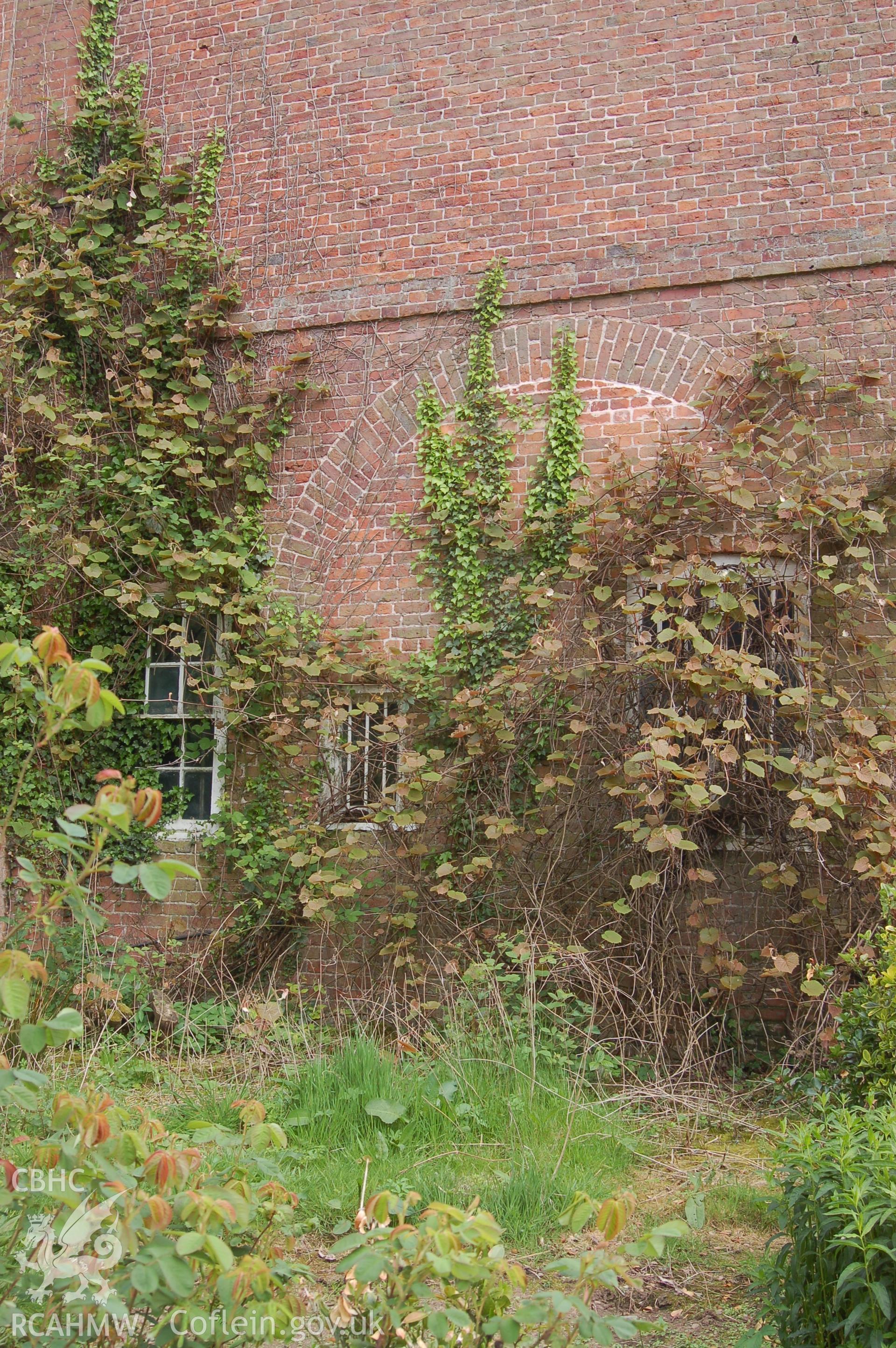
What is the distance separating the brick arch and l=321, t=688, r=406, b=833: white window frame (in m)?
0.62

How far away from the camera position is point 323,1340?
115 inches

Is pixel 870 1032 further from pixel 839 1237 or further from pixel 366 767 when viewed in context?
pixel 366 767

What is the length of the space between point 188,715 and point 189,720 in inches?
10.9

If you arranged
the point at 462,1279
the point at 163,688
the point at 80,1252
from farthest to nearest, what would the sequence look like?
1. the point at 163,688
2. the point at 80,1252
3. the point at 462,1279

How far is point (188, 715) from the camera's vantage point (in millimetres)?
7582

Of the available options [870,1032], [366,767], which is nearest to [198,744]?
[366,767]

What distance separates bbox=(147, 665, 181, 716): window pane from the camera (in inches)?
309

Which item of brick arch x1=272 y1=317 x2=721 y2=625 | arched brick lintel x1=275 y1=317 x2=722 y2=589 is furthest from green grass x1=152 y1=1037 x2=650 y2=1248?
Answer: arched brick lintel x1=275 y1=317 x2=722 y2=589

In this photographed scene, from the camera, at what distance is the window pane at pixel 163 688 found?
784 cm

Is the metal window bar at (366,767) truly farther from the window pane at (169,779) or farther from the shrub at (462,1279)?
the shrub at (462,1279)

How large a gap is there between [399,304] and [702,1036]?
521 cm

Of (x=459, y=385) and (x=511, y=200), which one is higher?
(x=511, y=200)

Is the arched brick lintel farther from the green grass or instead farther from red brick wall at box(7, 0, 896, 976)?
the green grass

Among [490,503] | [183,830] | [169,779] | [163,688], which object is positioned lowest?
[183,830]
